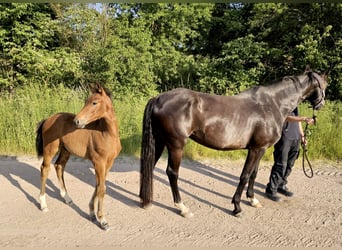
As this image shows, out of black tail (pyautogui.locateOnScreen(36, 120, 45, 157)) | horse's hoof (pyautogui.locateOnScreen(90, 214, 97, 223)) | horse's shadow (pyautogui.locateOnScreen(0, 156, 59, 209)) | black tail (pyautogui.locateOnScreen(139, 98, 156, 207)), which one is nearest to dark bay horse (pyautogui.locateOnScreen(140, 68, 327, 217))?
black tail (pyautogui.locateOnScreen(139, 98, 156, 207))

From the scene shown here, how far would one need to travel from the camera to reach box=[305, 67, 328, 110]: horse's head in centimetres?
414

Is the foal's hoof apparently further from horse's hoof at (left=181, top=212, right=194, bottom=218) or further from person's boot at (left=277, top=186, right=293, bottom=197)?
person's boot at (left=277, top=186, right=293, bottom=197)

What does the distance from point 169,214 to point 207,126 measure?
1214 mm

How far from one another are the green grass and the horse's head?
65.1 inches

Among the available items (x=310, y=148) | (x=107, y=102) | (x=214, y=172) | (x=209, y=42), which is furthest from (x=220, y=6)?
(x=107, y=102)

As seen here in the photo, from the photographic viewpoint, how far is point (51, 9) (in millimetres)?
14609

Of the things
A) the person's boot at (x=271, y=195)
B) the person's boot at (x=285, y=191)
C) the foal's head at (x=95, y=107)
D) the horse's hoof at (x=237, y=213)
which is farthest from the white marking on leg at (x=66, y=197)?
the person's boot at (x=285, y=191)

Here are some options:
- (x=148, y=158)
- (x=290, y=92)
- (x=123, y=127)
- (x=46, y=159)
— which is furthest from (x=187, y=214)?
(x=123, y=127)

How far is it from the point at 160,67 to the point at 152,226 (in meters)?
11.2

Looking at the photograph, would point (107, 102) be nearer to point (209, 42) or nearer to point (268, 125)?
point (268, 125)

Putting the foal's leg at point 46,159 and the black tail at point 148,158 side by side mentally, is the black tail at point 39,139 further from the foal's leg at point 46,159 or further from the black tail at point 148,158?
the black tail at point 148,158

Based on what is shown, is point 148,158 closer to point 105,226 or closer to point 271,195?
point 105,226

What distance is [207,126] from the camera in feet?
12.5

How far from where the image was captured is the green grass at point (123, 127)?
251 inches
